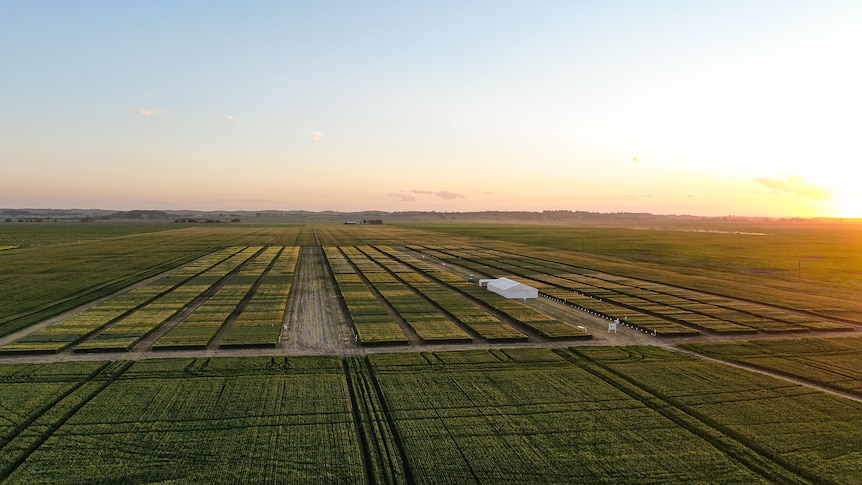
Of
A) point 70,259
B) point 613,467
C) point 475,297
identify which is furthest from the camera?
point 70,259

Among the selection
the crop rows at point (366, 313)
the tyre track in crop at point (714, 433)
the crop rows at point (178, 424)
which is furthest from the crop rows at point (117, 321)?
the tyre track in crop at point (714, 433)

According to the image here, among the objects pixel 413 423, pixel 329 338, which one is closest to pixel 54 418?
pixel 413 423

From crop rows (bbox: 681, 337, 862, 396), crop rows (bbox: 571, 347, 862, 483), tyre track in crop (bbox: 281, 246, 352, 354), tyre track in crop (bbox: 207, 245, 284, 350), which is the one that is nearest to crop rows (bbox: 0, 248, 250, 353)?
tyre track in crop (bbox: 207, 245, 284, 350)

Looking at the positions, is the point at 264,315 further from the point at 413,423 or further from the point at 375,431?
the point at 413,423

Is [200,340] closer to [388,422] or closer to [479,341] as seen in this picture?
[388,422]

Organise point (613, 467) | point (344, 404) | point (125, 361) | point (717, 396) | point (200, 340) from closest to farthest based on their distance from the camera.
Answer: point (613, 467) < point (344, 404) < point (717, 396) < point (125, 361) < point (200, 340)

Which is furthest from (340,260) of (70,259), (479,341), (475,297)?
(479,341)

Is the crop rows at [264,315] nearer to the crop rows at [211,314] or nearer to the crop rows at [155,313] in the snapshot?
the crop rows at [211,314]
